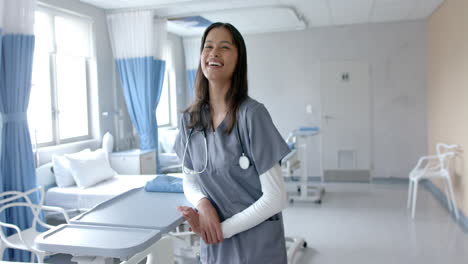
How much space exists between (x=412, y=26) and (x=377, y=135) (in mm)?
1849

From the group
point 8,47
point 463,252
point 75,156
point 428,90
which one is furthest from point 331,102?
point 8,47

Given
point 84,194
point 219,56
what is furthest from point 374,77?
point 219,56

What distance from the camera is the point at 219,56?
125 cm

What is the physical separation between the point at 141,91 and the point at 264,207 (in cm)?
420

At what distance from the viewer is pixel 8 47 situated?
11.1 ft

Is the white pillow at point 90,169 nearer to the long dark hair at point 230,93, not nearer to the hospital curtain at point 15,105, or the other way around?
the hospital curtain at point 15,105

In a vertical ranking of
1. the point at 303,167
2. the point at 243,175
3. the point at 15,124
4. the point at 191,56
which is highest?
the point at 191,56

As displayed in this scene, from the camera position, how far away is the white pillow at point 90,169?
4.03 metres

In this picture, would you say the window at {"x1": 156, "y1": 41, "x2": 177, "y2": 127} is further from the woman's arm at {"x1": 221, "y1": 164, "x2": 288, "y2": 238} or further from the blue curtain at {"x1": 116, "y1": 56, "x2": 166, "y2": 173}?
the woman's arm at {"x1": 221, "y1": 164, "x2": 288, "y2": 238}

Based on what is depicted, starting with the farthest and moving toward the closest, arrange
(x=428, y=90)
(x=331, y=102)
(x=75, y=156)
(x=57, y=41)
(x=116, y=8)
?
(x=331, y=102) → (x=428, y=90) → (x=116, y=8) → (x=57, y=41) → (x=75, y=156)

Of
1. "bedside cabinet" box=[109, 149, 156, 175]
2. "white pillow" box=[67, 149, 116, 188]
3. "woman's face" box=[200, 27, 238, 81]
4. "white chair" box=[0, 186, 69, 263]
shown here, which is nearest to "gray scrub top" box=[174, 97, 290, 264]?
"woman's face" box=[200, 27, 238, 81]

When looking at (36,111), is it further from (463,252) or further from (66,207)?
(463,252)

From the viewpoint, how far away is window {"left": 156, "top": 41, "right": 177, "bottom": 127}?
705 centimetres

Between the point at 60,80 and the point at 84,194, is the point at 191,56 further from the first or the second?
the point at 84,194
